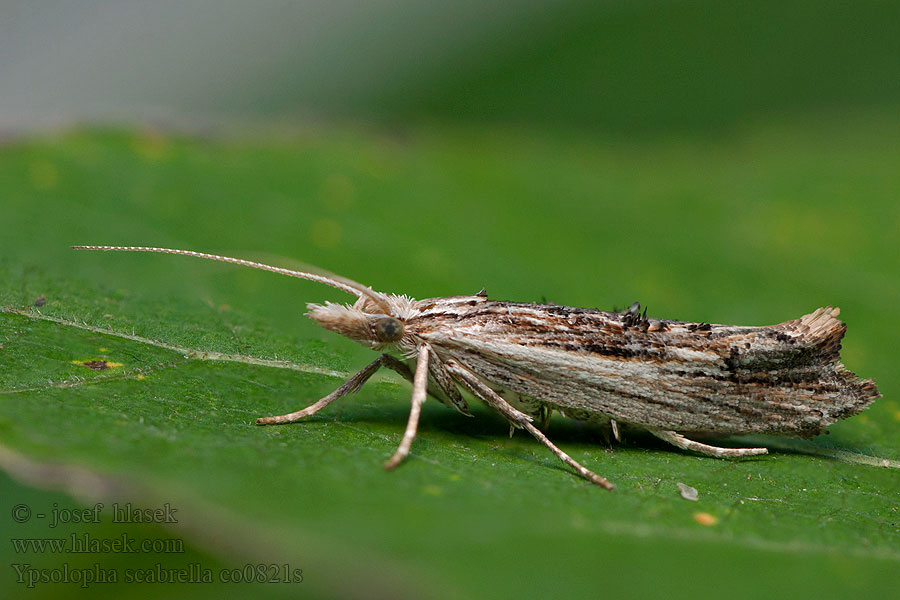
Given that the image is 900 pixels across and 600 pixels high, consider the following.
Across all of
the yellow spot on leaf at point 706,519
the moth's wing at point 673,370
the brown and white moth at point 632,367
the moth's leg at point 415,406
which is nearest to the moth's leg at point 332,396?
the brown and white moth at point 632,367

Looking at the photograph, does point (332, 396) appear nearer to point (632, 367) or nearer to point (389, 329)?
point (389, 329)

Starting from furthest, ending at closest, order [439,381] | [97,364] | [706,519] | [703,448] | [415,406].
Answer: [439,381] < [703,448] < [415,406] < [97,364] < [706,519]

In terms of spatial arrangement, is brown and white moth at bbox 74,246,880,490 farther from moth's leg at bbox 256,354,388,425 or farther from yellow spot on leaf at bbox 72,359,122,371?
yellow spot on leaf at bbox 72,359,122,371

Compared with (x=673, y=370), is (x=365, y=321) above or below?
below

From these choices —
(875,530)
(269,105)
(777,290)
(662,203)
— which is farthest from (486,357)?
(269,105)

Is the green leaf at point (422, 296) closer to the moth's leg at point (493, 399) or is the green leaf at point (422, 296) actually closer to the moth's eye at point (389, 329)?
the moth's leg at point (493, 399)

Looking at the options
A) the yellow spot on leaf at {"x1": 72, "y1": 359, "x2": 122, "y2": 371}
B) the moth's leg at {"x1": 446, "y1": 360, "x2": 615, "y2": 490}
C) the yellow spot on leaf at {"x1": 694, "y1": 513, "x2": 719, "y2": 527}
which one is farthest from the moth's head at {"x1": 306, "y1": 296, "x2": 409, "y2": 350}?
the yellow spot on leaf at {"x1": 694, "y1": 513, "x2": 719, "y2": 527}

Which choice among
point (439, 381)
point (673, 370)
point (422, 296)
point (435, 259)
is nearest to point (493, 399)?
point (439, 381)

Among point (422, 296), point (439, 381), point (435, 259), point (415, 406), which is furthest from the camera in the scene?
point (435, 259)
